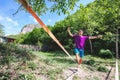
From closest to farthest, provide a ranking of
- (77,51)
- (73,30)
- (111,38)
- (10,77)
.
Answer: (10,77), (77,51), (111,38), (73,30)

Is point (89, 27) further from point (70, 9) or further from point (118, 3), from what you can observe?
point (70, 9)

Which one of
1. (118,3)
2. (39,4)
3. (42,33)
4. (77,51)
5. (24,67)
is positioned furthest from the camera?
(42,33)

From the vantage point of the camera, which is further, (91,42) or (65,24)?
(65,24)

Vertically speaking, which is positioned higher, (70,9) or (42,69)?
(70,9)

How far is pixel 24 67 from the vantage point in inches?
311

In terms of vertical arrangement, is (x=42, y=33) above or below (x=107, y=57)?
above

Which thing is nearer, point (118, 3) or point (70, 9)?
point (70, 9)

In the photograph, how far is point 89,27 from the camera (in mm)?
27062

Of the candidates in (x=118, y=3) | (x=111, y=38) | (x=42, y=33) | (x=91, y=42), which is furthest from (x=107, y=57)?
(x=42, y=33)

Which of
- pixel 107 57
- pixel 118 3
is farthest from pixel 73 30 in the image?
pixel 118 3

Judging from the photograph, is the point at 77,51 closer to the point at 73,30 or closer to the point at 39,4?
the point at 39,4

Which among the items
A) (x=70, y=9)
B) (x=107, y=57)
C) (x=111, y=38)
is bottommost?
A: (x=107, y=57)

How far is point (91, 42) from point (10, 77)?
2194 centimetres

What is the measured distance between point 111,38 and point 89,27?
311 centimetres
